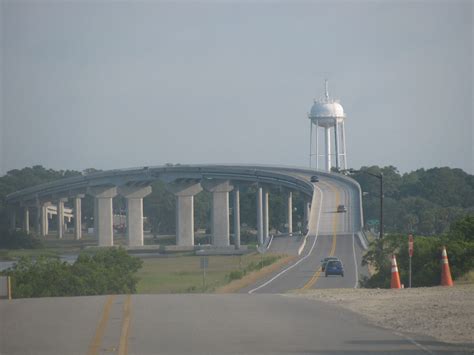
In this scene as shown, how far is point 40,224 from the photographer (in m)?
116

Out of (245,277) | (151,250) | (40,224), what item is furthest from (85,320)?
(40,224)

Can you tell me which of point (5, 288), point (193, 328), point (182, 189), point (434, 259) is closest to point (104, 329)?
point (193, 328)

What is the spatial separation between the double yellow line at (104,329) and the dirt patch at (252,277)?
82.1ft

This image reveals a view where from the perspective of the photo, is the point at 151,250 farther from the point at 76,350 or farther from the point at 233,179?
the point at 76,350

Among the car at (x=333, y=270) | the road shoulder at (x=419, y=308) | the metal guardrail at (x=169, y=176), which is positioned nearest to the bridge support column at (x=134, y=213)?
the metal guardrail at (x=169, y=176)

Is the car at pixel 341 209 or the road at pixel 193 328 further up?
the car at pixel 341 209

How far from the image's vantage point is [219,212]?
121250 millimetres

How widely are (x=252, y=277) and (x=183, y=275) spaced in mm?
6271

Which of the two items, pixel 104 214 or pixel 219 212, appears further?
pixel 219 212

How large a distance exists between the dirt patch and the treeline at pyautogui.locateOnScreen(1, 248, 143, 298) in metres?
4.87

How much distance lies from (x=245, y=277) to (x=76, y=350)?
43.0 m

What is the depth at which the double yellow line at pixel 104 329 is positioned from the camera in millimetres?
14781

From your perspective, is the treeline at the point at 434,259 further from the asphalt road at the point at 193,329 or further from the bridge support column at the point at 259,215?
the bridge support column at the point at 259,215

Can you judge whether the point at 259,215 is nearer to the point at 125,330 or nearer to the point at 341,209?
the point at 341,209
